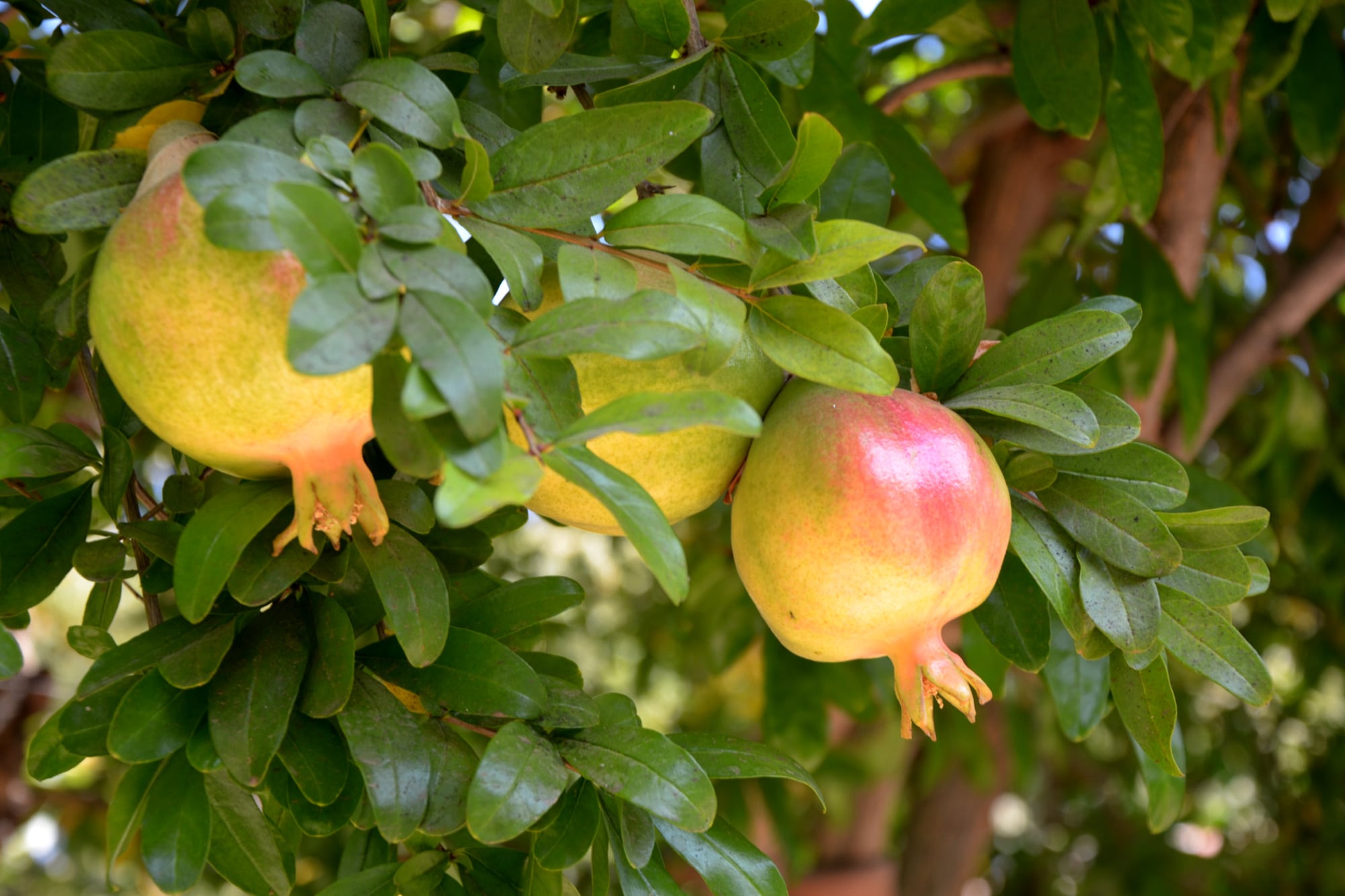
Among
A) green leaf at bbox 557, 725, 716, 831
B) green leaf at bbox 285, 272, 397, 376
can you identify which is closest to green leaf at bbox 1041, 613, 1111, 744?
green leaf at bbox 557, 725, 716, 831

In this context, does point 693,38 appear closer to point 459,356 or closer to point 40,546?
point 459,356

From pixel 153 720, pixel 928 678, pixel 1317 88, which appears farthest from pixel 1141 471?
pixel 1317 88

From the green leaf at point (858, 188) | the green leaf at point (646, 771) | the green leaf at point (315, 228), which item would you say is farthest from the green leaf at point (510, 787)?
the green leaf at point (858, 188)

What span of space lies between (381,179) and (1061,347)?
335 millimetres

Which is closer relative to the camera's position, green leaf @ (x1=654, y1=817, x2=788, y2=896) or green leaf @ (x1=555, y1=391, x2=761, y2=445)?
green leaf @ (x1=555, y1=391, x2=761, y2=445)

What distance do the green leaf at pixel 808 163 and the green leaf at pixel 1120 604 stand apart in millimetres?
243

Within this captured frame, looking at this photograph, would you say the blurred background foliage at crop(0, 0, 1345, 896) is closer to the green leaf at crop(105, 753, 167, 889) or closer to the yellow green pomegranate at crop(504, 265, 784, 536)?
the yellow green pomegranate at crop(504, 265, 784, 536)

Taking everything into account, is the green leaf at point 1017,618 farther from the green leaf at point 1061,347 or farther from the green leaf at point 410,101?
the green leaf at point 410,101

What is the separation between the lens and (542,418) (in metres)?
0.44

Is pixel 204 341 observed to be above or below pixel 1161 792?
above

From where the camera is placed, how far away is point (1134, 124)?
93 cm

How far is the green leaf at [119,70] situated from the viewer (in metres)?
0.51

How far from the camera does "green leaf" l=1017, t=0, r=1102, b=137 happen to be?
2.75ft

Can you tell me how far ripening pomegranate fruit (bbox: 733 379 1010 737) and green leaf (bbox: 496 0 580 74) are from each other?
0.67 ft
